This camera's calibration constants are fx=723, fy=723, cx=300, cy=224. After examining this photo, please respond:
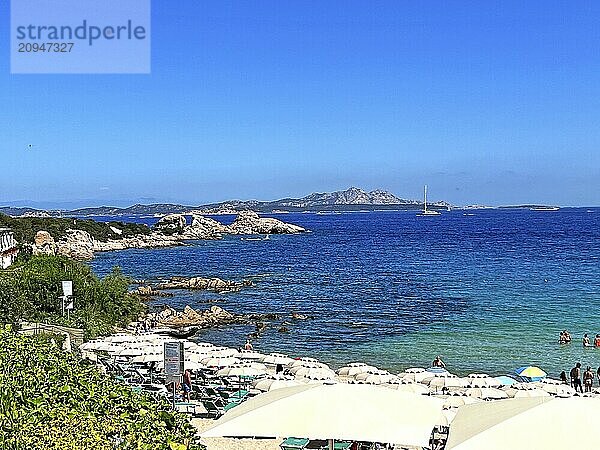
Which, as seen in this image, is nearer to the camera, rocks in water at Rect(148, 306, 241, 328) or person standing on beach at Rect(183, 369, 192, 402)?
person standing on beach at Rect(183, 369, 192, 402)

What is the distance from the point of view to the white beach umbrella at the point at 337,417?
8.82 metres

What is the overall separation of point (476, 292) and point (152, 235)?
221 ft

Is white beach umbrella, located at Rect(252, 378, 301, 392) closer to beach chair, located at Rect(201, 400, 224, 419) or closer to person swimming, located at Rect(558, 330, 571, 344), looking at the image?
beach chair, located at Rect(201, 400, 224, 419)

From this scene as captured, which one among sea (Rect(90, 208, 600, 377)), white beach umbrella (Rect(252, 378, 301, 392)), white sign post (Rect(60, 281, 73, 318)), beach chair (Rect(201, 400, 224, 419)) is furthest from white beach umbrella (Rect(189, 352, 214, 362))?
sea (Rect(90, 208, 600, 377))

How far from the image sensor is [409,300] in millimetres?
41438

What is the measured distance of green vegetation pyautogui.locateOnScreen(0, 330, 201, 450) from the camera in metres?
5.81

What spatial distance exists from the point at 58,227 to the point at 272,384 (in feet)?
265

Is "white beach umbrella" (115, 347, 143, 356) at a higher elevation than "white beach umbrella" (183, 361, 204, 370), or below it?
higher

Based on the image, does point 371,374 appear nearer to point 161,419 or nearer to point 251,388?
point 251,388

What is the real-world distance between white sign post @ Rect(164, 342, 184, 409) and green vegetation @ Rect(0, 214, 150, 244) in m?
55.7

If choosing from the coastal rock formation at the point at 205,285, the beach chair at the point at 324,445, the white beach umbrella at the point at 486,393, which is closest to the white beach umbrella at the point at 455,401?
the white beach umbrella at the point at 486,393

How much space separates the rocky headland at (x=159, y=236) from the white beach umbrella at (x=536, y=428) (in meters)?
50.5

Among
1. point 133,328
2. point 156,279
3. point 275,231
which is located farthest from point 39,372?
point 275,231

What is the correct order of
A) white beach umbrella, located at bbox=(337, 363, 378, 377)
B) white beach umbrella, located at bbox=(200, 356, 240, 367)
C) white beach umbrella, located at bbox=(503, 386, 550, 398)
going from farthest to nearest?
white beach umbrella, located at bbox=(337, 363, 378, 377)
white beach umbrella, located at bbox=(200, 356, 240, 367)
white beach umbrella, located at bbox=(503, 386, 550, 398)
